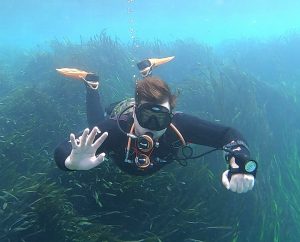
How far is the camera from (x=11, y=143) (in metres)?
7.55

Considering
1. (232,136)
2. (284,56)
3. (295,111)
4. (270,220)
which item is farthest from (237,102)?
(284,56)

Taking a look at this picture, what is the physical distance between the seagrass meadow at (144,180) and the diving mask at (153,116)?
1.86 metres

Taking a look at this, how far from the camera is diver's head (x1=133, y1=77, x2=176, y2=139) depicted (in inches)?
159

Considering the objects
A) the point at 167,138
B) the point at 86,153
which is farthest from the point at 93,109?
the point at 86,153

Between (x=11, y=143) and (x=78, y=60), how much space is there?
7.44m

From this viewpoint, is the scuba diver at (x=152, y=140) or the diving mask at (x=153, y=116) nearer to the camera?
the scuba diver at (x=152, y=140)

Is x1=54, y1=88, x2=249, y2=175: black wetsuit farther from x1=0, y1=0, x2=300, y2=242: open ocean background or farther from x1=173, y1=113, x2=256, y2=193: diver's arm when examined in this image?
x1=0, y1=0, x2=300, y2=242: open ocean background

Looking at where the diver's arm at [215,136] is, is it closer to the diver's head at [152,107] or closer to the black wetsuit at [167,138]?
the black wetsuit at [167,138]

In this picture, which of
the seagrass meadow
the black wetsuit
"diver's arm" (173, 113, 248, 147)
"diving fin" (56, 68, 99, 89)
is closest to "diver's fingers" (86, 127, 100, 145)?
the black wetsuit

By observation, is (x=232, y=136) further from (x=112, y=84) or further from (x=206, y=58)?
(x=206, y=58)

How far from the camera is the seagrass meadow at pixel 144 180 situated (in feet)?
17.0

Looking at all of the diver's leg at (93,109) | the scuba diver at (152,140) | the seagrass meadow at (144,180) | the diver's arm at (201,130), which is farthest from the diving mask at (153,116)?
the diver's leg at (93,109)

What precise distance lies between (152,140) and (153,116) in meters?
0.28

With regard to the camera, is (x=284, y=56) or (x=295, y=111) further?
(x=284, y=56)
